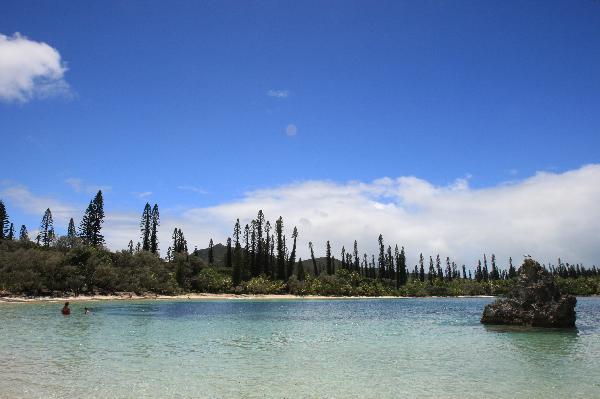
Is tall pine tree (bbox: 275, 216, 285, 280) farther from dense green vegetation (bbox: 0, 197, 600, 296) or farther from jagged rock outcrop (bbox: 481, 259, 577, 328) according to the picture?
jagged rock outcrop (bbox: 481, 259, 577, 328)

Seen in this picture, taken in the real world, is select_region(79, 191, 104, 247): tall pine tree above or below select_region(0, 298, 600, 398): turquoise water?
above

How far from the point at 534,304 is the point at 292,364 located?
1041 inches

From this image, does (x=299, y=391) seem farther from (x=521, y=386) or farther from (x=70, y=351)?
(x=70, y=351)

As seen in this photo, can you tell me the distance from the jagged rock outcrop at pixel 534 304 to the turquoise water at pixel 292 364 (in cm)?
341

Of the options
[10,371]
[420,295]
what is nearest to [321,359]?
[10,371]

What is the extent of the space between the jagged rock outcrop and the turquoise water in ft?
11.2

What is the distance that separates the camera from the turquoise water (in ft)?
49.0

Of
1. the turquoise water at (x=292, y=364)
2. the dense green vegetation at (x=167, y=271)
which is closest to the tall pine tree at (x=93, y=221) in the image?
the dense green vegetation at (x=167, y=271)

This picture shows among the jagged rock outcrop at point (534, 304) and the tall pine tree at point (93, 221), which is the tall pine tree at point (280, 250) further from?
the jagged rock outcrop at point (534, 304)

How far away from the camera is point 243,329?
35406 millimetres

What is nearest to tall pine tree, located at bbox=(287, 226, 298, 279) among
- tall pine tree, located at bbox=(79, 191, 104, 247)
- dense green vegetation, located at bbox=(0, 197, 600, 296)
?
dense green vegetation, located at bbox=(0, 197, 600, 296)

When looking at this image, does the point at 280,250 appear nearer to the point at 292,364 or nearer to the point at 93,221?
the point at 93,221

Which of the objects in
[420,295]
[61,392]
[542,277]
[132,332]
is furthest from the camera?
[420,295]

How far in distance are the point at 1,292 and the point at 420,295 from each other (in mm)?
123501
